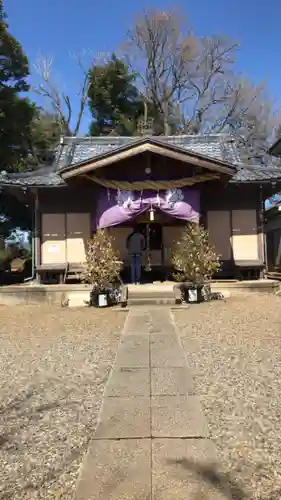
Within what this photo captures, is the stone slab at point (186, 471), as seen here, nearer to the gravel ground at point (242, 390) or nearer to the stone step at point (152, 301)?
the gravel ground at point (242, 390)

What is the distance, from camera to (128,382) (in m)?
4.09

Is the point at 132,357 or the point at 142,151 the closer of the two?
the point at 132,357

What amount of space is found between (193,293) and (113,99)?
2016 cm

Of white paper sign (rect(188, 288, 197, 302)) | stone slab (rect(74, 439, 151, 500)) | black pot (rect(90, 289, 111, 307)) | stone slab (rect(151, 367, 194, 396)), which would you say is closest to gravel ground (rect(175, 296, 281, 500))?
stone slab (rect(151, 367, 194, 396))

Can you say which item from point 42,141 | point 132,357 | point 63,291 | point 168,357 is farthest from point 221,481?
point 42,141

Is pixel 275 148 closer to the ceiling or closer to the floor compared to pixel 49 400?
closer to the ceiling

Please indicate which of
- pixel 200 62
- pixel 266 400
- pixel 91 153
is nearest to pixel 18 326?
pixel 266 400

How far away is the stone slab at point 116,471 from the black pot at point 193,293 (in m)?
7.04

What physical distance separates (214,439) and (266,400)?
954 mm

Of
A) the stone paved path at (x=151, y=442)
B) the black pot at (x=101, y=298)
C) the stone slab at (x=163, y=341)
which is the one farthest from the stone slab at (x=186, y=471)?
the black pot at (x=101, y=298)

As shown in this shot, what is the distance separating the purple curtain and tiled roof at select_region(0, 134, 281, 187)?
65.9 inches

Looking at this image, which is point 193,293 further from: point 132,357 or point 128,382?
point 128,382

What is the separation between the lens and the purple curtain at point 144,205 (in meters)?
11.2

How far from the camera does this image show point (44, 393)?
3.90 m
